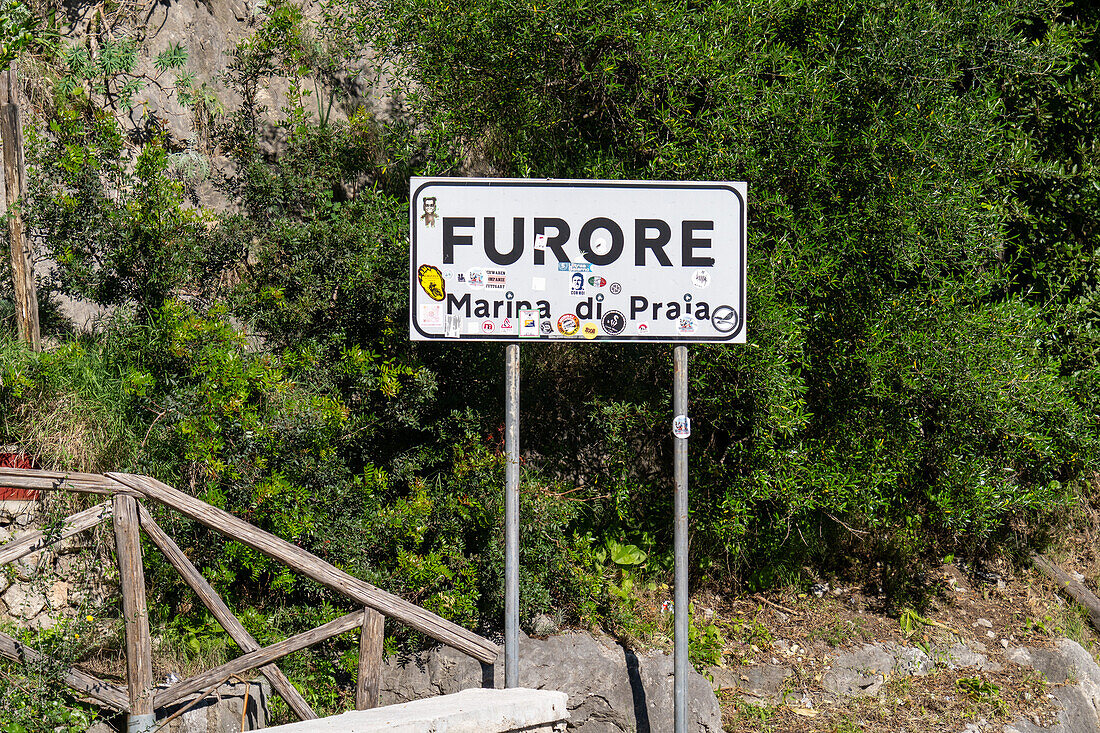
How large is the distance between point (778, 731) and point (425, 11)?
553cm

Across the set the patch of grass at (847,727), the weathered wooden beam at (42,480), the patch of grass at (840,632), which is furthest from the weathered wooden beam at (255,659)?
the patch of grass at (840,632)

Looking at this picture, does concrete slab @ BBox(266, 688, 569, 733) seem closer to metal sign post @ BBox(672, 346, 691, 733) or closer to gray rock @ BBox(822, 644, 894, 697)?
metal sign post @ BBox(672, 346, 691, 733)

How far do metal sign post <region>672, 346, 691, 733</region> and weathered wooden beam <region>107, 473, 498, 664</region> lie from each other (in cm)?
103

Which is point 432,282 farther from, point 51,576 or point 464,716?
point 51,576

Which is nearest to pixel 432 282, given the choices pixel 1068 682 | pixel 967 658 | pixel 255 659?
pixel 255 659

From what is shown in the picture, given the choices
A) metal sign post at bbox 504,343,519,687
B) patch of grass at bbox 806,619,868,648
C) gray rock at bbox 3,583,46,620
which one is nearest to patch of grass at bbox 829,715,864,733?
patch of grass at bbox 806,619,868,648

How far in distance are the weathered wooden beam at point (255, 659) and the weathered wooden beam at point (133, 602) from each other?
0.32 feet

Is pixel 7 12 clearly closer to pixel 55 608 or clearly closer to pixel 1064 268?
pixel 55 608

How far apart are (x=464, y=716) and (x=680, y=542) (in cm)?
153

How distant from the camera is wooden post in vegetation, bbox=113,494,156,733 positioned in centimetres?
397

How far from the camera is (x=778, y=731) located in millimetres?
5277

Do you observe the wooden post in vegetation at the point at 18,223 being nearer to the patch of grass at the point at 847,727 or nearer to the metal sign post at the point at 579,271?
the metal sign post at the point at 579,271

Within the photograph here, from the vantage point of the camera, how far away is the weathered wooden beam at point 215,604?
4.10m

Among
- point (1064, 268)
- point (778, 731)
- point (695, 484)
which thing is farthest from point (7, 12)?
point (1064, 268)
